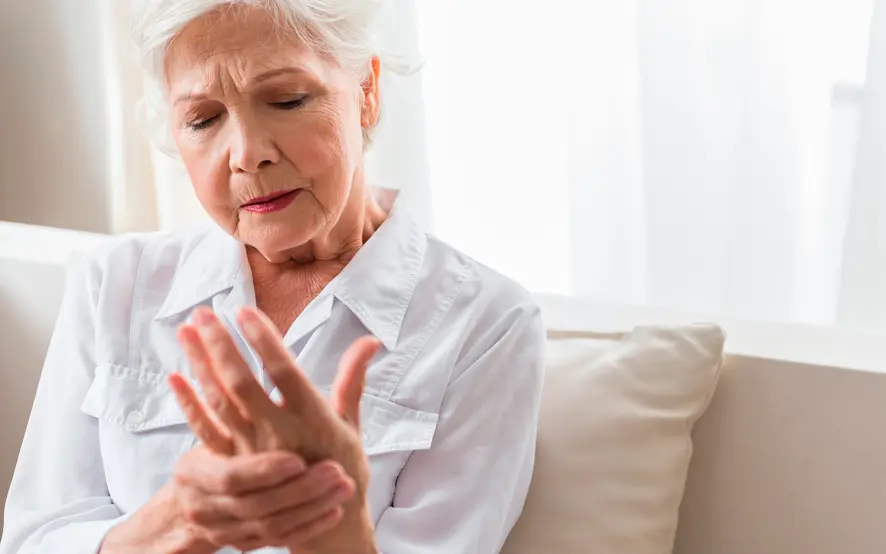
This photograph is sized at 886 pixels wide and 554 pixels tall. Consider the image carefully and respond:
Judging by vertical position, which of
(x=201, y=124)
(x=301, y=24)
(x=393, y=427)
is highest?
(x=301, y=24)

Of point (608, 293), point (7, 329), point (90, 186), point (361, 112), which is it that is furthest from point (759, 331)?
point (90, 186)

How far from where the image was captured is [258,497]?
100 centimetres

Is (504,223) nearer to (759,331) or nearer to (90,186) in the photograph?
(759,331)

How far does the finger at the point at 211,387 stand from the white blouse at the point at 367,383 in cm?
28

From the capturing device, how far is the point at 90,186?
8.09ft

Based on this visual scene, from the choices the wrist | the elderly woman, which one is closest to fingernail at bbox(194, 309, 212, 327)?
the elderly woman

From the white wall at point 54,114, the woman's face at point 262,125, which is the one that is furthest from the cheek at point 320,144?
the white wall at point 54,114

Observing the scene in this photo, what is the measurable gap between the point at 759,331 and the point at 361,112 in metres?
0.59

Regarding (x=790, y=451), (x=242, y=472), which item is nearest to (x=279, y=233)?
(x=242, y=472)

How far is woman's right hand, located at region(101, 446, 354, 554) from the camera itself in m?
0.98

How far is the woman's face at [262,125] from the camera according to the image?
4.15 feet

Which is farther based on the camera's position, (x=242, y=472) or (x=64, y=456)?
(x=64, y=456)

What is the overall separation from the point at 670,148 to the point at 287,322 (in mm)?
717

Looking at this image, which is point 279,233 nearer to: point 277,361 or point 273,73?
point 273,73
